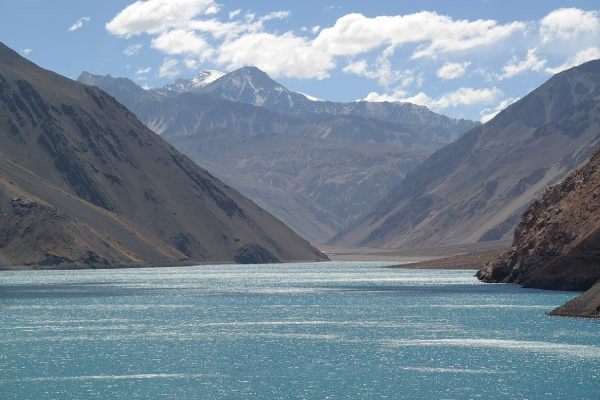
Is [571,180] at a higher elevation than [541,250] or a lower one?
higher

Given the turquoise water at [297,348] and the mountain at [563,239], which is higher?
the mountain at [563,239]

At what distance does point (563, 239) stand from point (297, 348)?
2729 inches

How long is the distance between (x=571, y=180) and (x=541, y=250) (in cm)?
1477

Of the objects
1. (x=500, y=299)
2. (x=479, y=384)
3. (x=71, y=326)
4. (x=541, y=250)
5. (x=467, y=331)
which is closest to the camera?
(x=479, y=384)

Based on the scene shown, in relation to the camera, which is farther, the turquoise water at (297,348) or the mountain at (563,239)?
the mountain at (563,239)

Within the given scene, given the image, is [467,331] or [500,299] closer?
[467,331]

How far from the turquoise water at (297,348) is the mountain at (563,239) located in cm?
429

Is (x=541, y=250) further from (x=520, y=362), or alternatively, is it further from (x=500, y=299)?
(x=520, y=362)

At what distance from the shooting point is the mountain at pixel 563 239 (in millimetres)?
137750

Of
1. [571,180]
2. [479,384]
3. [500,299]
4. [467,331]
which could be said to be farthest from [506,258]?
[479,384]

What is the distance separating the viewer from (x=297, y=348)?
3339 inches

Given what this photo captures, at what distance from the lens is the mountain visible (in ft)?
452

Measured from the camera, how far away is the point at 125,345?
285 ft

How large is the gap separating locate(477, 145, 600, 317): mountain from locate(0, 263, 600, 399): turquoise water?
14.1 ft
